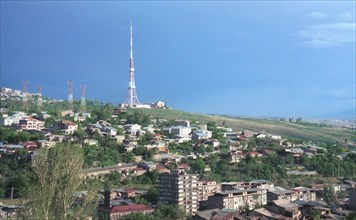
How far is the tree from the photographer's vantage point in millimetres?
6879

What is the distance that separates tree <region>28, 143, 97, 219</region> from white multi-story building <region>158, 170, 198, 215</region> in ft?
23.2

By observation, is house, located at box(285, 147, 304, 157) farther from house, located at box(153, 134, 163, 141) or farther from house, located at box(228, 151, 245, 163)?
house, located at box(153, 134, 163, 141)

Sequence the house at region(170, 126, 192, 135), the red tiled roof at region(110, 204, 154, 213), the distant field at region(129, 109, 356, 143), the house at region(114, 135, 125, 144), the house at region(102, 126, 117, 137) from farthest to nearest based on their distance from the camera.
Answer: the distant field at region(129, 109, 356, 143) → the house at region(170, 126, 192, 135) → the house at region(102, 126, 117, 137) → the house at region(114, 135, 125, 144) → the red tiled roof at region(110, 204, 154, 213)

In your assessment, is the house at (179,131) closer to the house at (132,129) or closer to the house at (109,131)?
the house at (132,129)

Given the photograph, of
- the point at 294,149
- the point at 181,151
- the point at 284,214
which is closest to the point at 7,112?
the point at 181,151

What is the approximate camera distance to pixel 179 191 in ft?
46.9

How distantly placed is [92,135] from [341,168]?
9.79 metres

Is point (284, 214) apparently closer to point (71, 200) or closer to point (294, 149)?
point (71, 200)

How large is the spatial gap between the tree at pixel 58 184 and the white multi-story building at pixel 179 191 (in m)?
7.08

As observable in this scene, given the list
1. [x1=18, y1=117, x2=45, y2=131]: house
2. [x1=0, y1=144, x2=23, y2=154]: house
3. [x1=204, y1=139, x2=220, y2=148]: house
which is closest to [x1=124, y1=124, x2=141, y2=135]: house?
[x1=204, y1=139, x2=220, y2=148]: house

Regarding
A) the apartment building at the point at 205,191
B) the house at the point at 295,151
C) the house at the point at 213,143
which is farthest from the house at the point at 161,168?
the house at the point at 295,151

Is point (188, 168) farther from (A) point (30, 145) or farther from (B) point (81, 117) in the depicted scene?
(B) point (81, 117)

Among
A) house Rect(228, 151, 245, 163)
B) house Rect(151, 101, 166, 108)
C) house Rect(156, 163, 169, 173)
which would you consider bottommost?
house Rect(156, 163, 169, 173)

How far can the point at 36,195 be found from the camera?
687 centimetres
